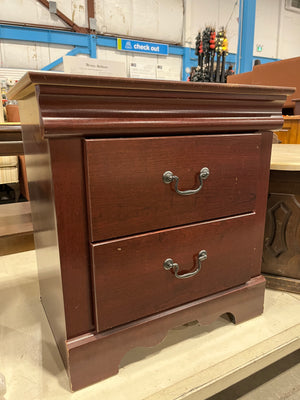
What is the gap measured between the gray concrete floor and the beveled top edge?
0.84 m

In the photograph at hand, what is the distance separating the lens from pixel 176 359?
67 cm

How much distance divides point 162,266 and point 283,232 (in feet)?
1.57

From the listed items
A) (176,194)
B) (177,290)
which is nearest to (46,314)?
(177,290)

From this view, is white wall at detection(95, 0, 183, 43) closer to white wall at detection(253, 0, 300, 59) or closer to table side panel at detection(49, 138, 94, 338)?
white wall at detection(253, 0, 300, 59)

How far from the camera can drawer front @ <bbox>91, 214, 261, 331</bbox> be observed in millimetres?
562

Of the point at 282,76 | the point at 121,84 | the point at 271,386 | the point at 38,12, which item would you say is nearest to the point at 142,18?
the point at 38,12

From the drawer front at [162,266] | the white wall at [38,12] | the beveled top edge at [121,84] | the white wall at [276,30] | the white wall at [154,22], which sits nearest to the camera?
the beveled top edge at [121,84]

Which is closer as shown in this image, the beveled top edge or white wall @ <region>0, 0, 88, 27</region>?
the beveled top edge

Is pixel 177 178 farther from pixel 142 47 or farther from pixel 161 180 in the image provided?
pixel 142 47

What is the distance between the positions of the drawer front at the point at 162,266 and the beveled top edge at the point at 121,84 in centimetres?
27

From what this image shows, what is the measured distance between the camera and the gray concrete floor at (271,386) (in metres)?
0.88

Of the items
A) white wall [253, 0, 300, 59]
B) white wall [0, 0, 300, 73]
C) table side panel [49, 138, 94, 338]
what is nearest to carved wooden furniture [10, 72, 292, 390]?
table side panel [49, 138, 94, 338]

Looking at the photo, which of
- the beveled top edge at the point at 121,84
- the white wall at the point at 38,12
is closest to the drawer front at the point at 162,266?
the beveled top edge at the point at 121,84

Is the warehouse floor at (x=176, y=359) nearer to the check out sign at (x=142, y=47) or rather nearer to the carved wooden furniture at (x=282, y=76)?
the carved wooden furniture at (x=282, y=76)
